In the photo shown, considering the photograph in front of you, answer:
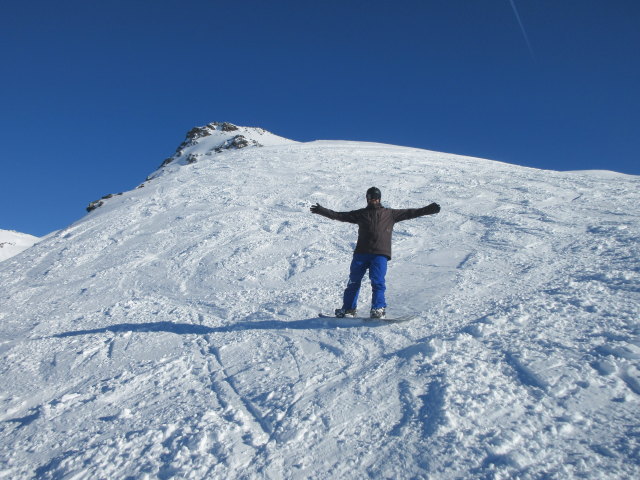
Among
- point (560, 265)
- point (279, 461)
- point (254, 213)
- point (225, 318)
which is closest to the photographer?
point (279, 461)

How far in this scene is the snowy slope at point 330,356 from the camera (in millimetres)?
2736

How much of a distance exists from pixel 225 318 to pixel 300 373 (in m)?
2.16

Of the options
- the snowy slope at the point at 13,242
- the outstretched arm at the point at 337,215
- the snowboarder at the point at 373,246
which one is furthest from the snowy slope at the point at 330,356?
the snowy slope at the point at 13,242

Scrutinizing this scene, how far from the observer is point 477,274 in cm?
635

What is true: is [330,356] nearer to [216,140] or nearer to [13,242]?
[13,242]

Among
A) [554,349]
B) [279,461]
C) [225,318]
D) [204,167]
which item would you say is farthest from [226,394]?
[204,167]

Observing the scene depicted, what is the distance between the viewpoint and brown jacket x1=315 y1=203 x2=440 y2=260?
501cm

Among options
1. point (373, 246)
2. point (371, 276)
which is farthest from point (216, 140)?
point (371, 276)

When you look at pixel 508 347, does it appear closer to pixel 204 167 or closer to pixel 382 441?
pixel 382 441

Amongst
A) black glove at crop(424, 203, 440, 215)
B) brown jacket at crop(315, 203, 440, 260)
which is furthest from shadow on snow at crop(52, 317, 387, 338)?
black glove at crop(424, 203, 440, 215)

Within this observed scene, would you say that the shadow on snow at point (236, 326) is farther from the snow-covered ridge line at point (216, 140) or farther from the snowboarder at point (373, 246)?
the snow-covered ridge line at point (216, 140)

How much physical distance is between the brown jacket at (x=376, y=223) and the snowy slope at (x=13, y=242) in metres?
62.9

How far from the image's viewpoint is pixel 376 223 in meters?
5.06

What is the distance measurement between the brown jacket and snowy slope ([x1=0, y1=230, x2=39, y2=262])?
6291 cm
